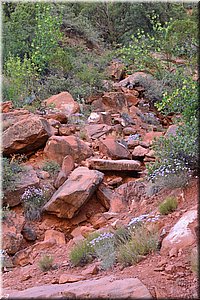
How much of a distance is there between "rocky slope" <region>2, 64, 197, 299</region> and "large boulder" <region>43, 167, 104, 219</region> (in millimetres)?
16

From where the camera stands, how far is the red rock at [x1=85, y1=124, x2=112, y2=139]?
10.0 metres

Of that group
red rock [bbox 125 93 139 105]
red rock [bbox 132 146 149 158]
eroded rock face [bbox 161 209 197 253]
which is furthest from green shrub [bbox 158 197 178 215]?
red rock [bbox 125 93 139 105]

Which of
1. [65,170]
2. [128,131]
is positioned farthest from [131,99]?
[65,170]

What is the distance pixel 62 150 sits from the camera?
872cm

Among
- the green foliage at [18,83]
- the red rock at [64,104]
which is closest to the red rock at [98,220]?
the red rock at [64,104]

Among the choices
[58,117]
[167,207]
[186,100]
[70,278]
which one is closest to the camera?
[70,278]

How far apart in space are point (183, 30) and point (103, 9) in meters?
15.6

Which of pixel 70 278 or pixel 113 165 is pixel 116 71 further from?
pixel 70 278

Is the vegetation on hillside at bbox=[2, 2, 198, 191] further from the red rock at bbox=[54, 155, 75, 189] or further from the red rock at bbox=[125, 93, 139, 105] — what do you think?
the red rock at bbox=[54, 155, 75, 189]

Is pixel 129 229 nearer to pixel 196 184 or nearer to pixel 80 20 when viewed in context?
pixel 196 184

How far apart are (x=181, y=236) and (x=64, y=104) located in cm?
755

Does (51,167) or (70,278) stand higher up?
(70,278)

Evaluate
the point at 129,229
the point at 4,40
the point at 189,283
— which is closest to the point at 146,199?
the point at 129,229

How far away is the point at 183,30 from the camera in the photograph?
6.76 m
